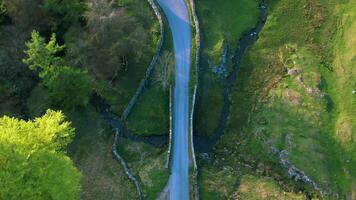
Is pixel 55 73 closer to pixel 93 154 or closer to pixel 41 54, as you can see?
pixel 41 54

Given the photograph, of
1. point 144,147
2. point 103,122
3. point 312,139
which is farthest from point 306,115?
point 103,122

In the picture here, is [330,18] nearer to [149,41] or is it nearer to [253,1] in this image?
[253,1]

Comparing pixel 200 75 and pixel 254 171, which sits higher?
pixel 200 75

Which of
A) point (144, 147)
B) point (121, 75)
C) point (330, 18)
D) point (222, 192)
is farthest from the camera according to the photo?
point (330, 18)

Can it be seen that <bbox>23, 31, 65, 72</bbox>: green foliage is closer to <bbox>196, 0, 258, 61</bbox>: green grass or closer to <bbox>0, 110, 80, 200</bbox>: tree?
<bbox>0, 110, 80, 200</bbox>: tree

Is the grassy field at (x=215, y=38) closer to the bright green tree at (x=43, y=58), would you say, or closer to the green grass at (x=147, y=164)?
the green grass at (x=147, y=164)

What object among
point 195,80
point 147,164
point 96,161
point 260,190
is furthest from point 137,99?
point 260,190

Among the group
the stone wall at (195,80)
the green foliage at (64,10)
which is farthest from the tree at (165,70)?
the green foliage at (64,10)

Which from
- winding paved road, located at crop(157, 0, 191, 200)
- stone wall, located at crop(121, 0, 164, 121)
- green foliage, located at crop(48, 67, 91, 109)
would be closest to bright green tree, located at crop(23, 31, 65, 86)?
green foliage, located at crop(48, 67, 91, 109)
